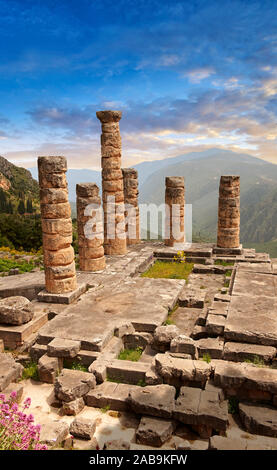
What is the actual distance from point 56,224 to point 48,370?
16.0ft

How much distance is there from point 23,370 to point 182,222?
13.3 meters

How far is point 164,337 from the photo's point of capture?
8.40m

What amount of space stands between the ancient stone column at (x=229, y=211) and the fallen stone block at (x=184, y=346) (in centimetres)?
1139

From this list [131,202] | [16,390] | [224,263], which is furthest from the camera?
[131,202]

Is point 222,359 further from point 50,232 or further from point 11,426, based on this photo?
point 50,232

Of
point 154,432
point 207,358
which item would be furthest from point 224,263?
point 154,432

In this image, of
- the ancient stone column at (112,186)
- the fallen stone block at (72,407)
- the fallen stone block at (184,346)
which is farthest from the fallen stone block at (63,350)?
the ancient stone column at (112,186)

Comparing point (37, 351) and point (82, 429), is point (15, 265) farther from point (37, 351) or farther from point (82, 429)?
point (82, 429)

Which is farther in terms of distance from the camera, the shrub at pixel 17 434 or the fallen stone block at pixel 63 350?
the fallen stone block at pixel 63 350

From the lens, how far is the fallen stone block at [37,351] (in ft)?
27.7

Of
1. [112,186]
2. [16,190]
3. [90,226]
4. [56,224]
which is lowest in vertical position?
[90,226]

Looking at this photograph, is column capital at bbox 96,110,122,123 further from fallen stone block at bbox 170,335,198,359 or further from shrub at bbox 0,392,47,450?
shrub at bbox 0,392,47,450

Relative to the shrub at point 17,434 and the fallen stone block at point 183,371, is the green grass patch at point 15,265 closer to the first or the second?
the fallen stone block at point 183,371

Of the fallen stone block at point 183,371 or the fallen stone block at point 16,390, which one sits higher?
the fallen stone block at point 183,371
